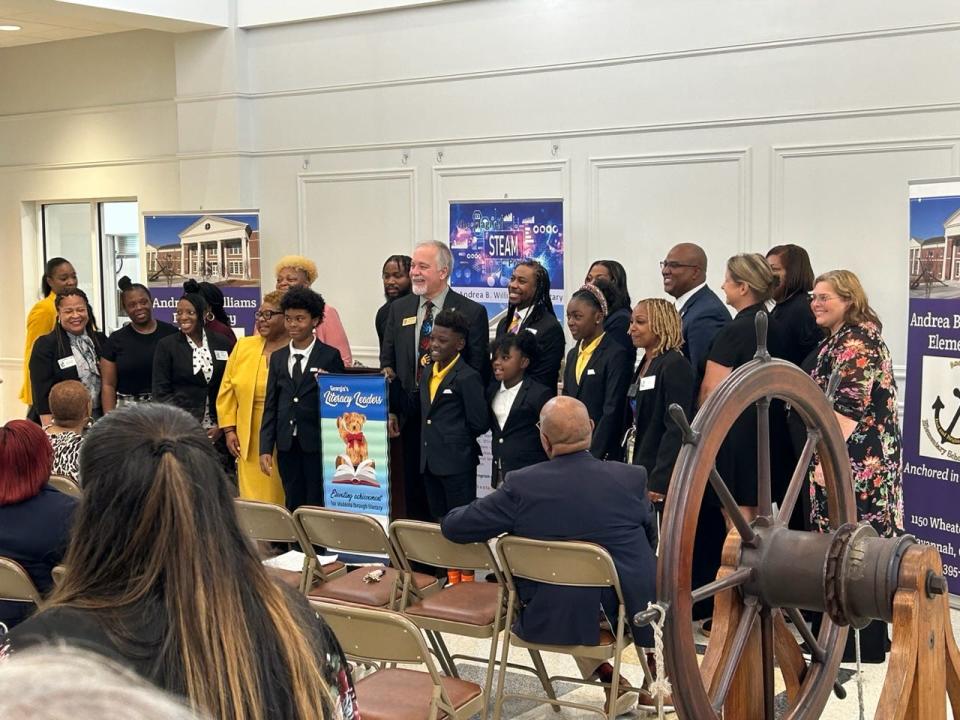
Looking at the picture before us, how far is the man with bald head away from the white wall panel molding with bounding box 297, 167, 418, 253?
10.6 feet

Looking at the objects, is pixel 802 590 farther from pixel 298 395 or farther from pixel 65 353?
pixel 65 353

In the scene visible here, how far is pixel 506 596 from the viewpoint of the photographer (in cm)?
411

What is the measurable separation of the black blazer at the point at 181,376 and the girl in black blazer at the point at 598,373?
219 centimetres

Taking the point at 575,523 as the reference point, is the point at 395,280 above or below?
above

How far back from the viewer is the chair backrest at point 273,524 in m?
4.51

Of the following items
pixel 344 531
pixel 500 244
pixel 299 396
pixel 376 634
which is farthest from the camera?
pixel 500 244

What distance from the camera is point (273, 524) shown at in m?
4.61

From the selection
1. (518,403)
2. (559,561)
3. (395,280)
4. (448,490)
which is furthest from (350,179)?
(559,561)

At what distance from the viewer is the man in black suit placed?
6023mm

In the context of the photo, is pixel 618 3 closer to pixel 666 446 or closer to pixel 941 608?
pixel 666 446

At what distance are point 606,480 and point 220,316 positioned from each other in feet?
13.2

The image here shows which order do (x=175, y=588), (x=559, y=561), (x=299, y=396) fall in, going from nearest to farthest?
(x=175, y=588) → (x=559, y=561) → (x=299, y=396)

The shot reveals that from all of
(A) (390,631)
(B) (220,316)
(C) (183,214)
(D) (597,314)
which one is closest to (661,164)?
(D) (597,314)

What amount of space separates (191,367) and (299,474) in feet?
3.17
